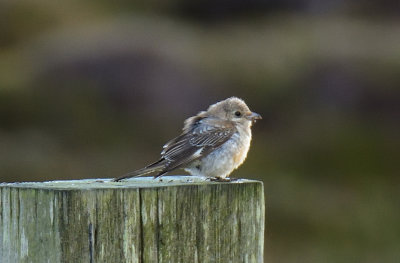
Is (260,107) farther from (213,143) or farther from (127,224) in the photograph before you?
(127,224)

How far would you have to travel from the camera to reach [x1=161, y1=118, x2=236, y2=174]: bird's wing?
25.5 ft

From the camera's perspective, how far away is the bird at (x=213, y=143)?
26.2ft

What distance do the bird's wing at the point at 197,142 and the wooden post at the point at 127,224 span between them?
8.26ft

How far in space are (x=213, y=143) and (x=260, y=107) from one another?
1110cm

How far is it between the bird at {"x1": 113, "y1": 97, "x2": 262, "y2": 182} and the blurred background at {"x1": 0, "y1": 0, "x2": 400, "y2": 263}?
6726mm

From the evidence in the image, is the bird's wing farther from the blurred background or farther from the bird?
the blurred background

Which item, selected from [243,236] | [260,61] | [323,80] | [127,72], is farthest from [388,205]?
[243,236]

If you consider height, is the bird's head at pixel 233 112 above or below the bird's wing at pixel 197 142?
above

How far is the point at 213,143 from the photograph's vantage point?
8305 mm

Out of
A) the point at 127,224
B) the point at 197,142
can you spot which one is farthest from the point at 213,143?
the point at 127,224

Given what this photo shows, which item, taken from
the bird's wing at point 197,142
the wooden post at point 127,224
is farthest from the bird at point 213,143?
the wooden post at point 127,224

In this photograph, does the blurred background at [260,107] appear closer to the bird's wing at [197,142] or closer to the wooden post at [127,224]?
the bird's wing at [197,142]

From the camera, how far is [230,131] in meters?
8.53

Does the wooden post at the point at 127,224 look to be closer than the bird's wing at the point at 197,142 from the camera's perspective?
Yes
